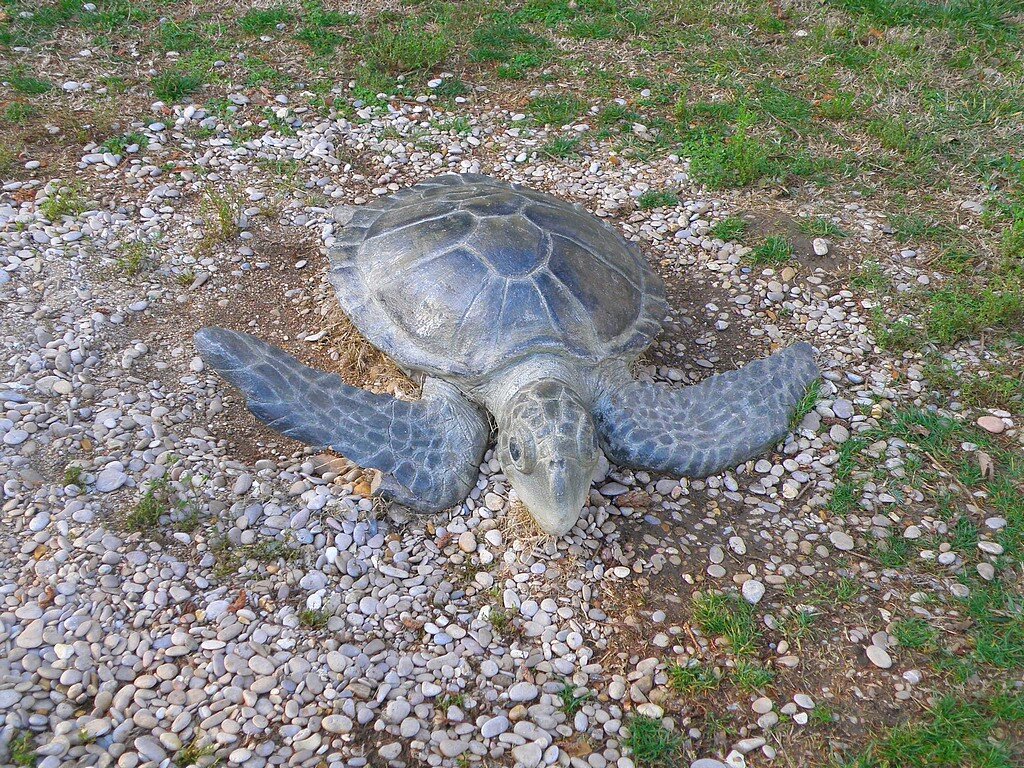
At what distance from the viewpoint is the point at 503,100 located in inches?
255

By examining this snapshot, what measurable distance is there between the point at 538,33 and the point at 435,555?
18.2 feet

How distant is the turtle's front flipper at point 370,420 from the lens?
363cm

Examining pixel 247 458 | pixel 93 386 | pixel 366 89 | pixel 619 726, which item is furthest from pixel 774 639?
pixel 366 89

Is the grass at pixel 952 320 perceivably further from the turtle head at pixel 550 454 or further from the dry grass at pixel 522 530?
the dry grass at pixel 522 530

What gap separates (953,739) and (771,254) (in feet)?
10.3

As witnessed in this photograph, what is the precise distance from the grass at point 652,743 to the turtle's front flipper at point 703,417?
4.16ft

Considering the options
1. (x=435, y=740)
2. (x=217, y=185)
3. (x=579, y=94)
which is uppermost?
(x=579, y=94)

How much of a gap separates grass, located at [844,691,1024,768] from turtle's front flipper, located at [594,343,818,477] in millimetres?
1383

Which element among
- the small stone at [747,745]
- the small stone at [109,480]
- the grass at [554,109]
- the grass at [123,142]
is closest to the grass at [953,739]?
the small stone at [747,745]

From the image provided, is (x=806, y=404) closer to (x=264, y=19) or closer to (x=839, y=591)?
(x=839, y=591)

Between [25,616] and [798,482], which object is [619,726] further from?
[25,616]

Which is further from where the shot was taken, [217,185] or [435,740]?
[217,185]

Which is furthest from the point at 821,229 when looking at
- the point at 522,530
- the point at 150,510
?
the point at 150,510

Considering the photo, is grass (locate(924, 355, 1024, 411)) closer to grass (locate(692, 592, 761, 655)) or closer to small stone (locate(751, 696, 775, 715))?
grass (locate(692, 592, 761, 655))
